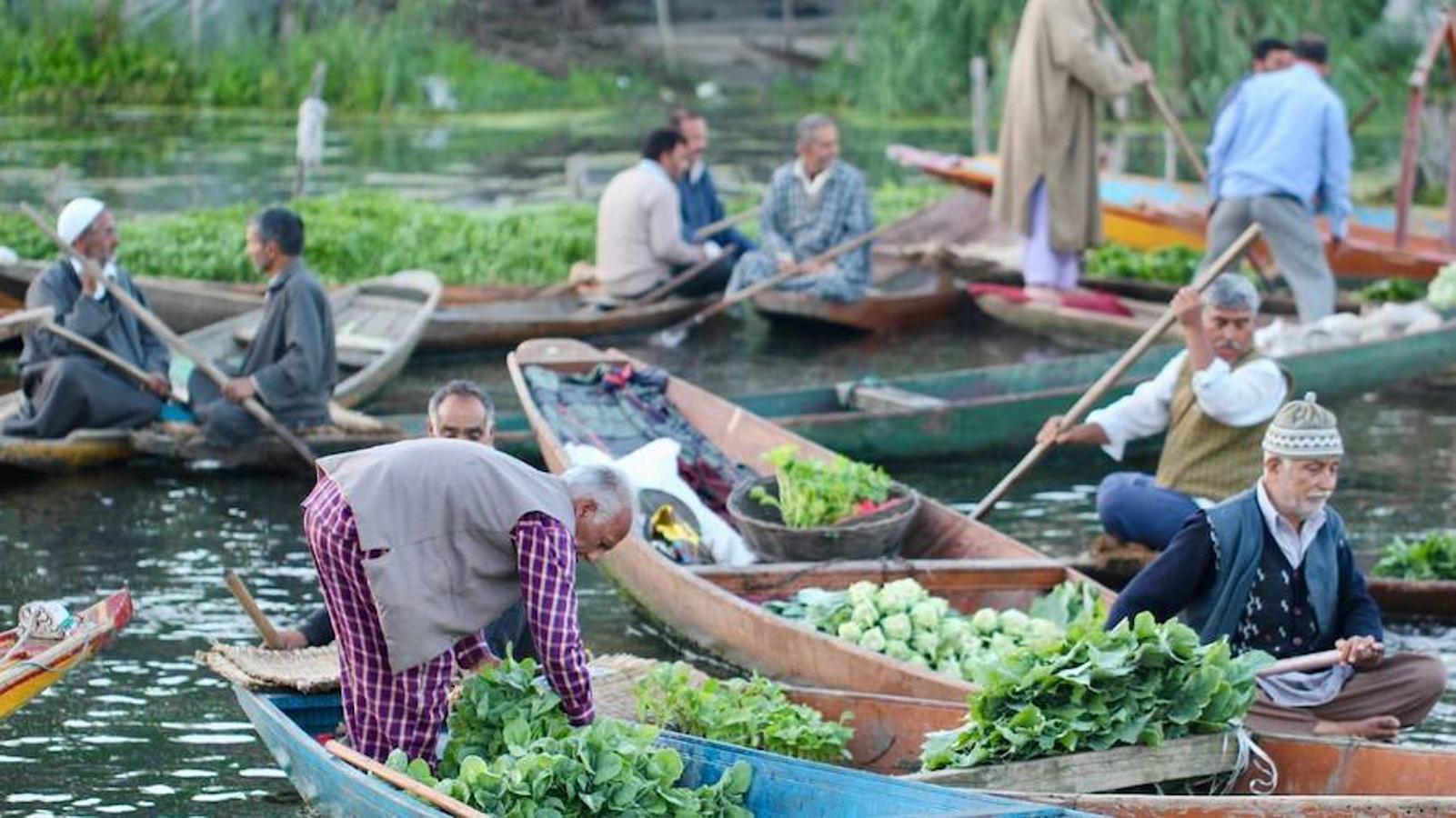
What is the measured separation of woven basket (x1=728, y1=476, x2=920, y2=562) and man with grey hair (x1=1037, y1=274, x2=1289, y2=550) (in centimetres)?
65

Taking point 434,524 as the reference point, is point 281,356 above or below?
below

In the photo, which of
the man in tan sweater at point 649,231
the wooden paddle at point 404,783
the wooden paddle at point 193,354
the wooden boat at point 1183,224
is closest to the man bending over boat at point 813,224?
the man in tan sweater at point 649,231

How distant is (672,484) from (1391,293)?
617cm

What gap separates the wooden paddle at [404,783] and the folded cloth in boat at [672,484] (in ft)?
8.80

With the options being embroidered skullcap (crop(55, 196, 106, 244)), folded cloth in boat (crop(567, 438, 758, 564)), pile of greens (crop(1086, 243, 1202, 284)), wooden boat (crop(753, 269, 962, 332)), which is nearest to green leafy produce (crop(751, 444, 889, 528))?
folded cloth in boat (crop(567, 438, 758, 564))

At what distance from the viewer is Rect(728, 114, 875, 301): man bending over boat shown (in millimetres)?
12938

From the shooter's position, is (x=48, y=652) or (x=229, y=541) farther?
(x=229, y=541)

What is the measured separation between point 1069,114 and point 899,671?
6.96 m

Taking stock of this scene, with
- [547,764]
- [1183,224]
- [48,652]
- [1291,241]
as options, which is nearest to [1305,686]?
[547,764]

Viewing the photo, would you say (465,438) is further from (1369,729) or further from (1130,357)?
(1130,357)

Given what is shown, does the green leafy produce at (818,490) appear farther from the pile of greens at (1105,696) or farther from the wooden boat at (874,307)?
the wooden boat at (874,307)

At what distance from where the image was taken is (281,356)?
985 centimetres

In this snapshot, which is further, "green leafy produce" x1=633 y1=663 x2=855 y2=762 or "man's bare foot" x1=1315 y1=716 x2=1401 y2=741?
"man's bare foot" x1=1315 y1=716 x2=1401 y2=741

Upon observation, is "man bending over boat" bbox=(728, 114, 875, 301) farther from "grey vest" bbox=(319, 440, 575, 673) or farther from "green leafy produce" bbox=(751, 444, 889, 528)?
"grey vest" bbox=(319, 440, 575, 673)
